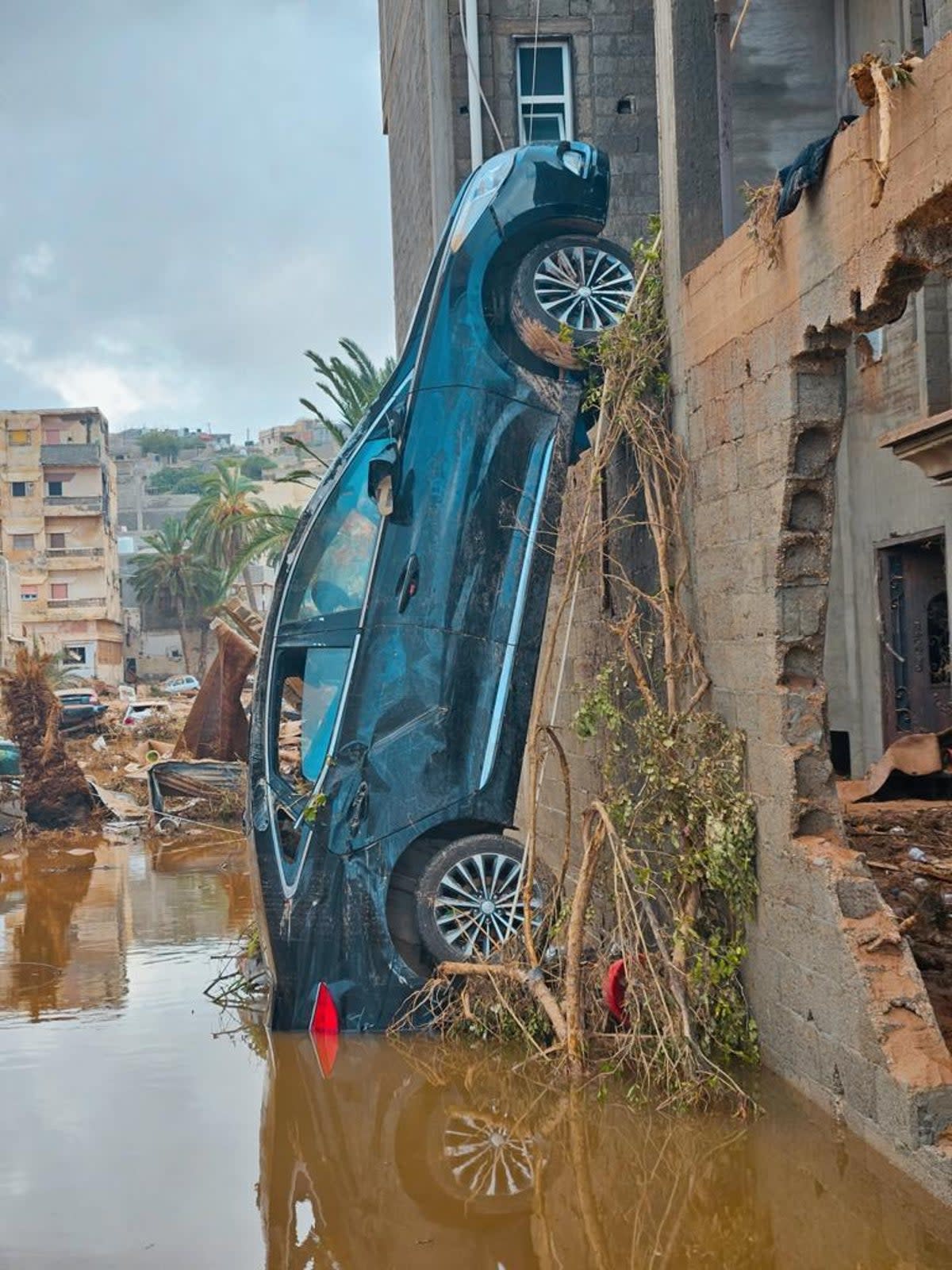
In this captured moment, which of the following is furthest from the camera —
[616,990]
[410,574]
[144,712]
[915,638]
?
[144,712]

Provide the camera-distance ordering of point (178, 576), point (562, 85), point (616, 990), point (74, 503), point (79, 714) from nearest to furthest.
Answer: point (616, 990) → point (562, 85) → point (79, 714) → point (178, 576) → point (74, 503)

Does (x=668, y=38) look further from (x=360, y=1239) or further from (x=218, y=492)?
(x=218, y=492)

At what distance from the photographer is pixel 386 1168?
726 cm

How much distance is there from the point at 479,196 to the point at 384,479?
195 centimetres

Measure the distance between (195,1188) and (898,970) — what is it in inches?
131

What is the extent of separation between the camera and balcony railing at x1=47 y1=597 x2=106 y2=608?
68.8 meters

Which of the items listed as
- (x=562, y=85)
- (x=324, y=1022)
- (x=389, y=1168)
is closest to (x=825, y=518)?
(x=389, y=1168)

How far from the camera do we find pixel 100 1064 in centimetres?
915

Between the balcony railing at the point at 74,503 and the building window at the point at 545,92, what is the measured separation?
5518 centimetres

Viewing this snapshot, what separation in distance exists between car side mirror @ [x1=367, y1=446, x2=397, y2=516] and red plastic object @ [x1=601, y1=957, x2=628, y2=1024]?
3275mm

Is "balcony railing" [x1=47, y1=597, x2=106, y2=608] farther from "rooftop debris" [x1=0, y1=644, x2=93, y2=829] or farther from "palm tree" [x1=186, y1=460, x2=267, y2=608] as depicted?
"rooftop debris" [x1=0, y1=644, x2=93, y2=829]

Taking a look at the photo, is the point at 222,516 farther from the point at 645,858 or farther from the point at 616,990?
the point at 616,990

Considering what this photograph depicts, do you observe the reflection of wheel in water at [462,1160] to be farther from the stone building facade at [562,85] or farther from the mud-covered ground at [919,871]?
the stone building facade at [562,85]

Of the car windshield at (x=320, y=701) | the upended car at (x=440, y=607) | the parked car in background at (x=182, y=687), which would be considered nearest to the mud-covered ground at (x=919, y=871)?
the upended car at (x=440, y=607)
